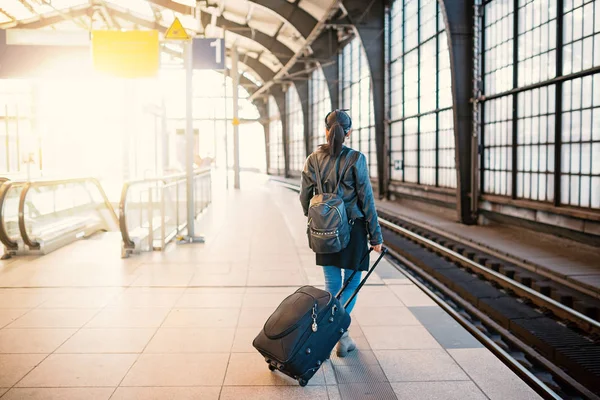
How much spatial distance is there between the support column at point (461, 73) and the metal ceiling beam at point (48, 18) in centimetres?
1955

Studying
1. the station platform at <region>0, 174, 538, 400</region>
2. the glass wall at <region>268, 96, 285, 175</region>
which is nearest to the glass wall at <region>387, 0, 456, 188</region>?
the station platform at <region>0, 174, 538, 400</region>

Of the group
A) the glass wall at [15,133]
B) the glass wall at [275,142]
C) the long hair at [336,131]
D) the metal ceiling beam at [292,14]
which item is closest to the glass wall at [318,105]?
the metal ceiling beam at [292,14]

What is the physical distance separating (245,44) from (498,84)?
28307mm

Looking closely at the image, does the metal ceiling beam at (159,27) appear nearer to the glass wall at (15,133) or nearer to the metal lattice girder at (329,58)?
the metal lattice girder at (329,58)

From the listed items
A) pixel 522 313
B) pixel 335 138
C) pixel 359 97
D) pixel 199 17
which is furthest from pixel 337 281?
pixel 199 17

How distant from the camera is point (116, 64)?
10602 millimetres

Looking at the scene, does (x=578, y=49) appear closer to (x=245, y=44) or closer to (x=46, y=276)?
(x=46, y=276)

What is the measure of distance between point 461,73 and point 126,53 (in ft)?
25.0

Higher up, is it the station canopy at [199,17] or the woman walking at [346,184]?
the station canopy at [199,17]

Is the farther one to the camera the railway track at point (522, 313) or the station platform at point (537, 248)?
the station platform at point (537, 248)

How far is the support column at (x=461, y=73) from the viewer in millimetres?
13789

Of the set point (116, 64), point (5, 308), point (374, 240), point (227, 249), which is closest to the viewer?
point (374, 240)

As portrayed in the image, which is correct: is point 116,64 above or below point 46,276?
above

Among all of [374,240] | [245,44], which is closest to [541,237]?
[374,240]
